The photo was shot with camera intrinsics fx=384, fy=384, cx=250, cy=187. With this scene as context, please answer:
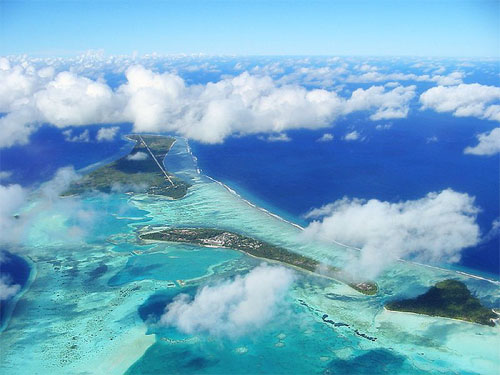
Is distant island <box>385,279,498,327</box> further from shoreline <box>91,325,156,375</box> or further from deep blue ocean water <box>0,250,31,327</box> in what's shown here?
deep blue ocean water <box>0,250,31,327</box>

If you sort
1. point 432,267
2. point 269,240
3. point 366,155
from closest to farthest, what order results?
point 432,267 → point 269,240 → point 366,155

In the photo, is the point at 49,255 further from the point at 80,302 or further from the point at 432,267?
the point at 432,267

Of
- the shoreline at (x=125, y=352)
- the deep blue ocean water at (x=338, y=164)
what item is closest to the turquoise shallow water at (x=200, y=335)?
the shoreline at (x=125, y=352)

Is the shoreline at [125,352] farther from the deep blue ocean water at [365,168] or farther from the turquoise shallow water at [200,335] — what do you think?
the deep blue ocean water at [365,168]

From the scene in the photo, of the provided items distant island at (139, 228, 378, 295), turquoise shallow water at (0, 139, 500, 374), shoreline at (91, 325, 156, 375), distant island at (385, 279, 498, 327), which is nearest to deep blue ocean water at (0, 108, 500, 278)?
distant island at (385, 279, 498, 327)

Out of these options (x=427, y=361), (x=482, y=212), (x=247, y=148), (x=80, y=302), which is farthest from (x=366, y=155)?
(x=80, y=302)

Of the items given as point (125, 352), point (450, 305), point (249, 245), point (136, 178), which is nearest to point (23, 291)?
point (125, 352)
